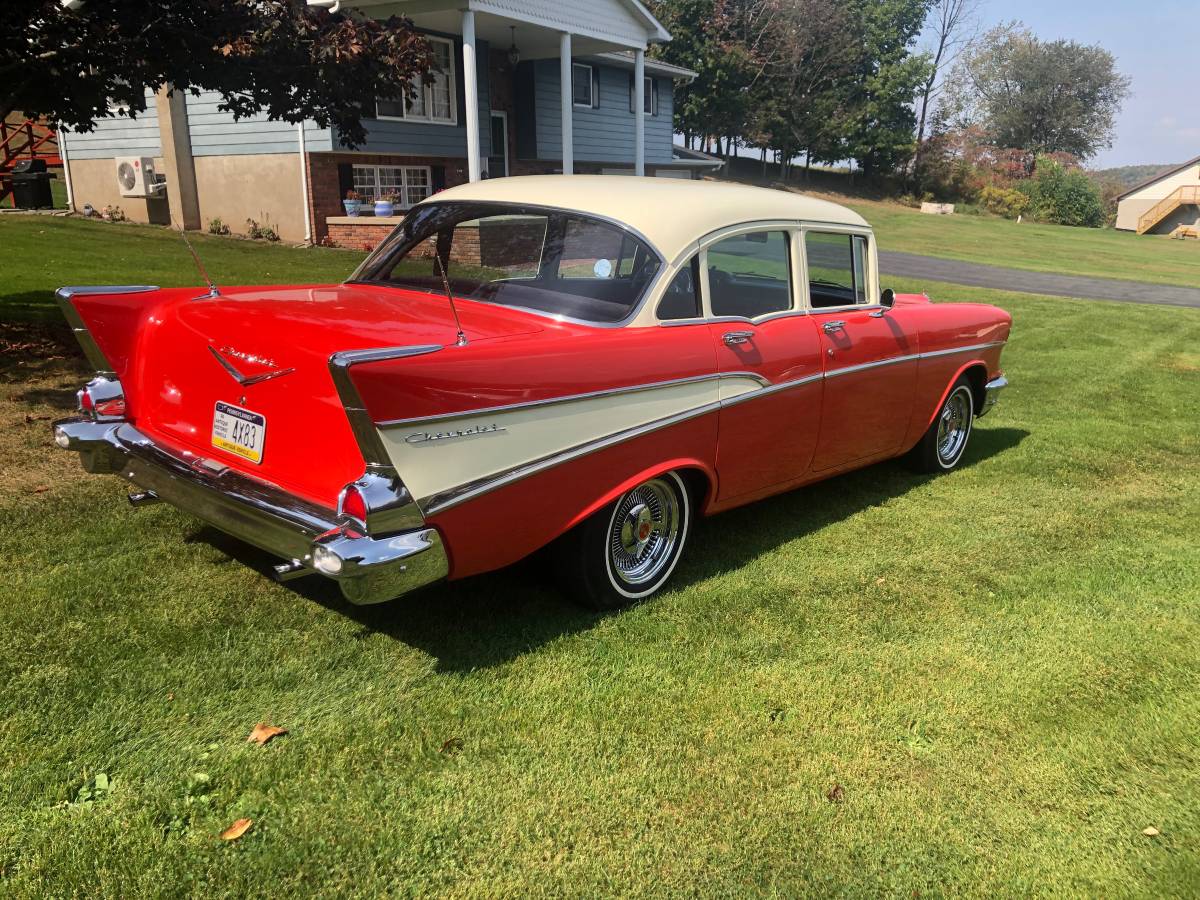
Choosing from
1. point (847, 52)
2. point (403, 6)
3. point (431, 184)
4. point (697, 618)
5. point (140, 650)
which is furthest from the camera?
point (847, 52)

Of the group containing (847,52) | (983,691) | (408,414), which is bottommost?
(983,691)

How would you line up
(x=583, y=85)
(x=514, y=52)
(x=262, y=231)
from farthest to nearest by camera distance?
(x=583, y=85) → (x=514, y=52) → (x=262, y=231)

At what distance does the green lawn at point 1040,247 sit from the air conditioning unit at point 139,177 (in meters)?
18.9

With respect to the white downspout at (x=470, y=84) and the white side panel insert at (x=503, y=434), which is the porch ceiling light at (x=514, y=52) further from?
the white side panel insert at (x=503, y=434)

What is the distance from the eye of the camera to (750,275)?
15.0 feet

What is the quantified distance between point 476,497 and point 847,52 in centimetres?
5168

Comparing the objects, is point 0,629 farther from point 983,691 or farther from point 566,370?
point 983,691

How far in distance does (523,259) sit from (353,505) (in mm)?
1634

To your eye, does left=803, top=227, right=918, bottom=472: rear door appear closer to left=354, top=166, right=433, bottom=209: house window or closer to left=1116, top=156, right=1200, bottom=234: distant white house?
left=354, top=166, right=433, bottom=209: house window

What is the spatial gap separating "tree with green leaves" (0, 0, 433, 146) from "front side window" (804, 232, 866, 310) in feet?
13.4

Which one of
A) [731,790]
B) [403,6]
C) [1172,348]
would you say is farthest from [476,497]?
[403,6]

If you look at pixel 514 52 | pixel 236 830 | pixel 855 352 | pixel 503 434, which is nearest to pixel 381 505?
pixel 503 434

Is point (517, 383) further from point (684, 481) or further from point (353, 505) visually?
point (684, 481)

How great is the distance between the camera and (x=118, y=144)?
21203 millimetres
